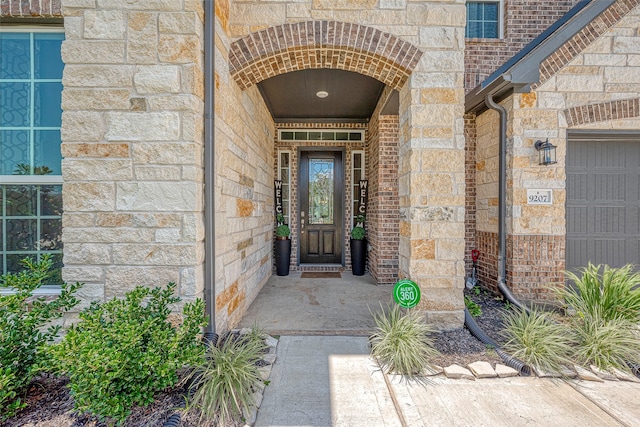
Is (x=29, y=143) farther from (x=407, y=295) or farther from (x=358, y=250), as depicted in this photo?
(x=358, y=250)

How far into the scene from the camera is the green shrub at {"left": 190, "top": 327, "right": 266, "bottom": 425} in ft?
5.93

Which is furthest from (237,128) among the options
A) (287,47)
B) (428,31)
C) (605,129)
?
(605,129)

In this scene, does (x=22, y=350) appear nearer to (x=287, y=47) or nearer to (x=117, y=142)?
(x=117, y=142)

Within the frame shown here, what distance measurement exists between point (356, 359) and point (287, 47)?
2.78 meters

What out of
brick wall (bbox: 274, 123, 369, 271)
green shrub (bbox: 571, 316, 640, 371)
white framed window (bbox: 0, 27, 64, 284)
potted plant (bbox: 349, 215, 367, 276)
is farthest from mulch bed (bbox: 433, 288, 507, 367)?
white framed window (bbox: 0, 27, 64, 284)

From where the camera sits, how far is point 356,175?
19.0 feet

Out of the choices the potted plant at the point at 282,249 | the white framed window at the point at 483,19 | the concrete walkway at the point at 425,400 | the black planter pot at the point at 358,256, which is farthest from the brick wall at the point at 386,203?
the concrete walkway at the point at 425,400

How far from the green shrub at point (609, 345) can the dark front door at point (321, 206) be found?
385 centimetres

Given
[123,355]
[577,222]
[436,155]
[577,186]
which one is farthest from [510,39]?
[123,355]

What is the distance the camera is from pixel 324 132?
18.8ft

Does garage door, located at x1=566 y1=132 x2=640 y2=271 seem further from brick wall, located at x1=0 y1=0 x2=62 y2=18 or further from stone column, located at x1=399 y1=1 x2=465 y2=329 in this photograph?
brick wall, located at x1=0 y1=0 x2=62 y2=18

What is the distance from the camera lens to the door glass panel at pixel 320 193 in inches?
236

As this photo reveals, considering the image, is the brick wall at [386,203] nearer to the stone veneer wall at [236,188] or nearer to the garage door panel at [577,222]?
the stone veneer wall at [236,188]

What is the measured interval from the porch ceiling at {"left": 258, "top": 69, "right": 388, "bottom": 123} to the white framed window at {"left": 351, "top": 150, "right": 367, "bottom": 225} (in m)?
0.64
